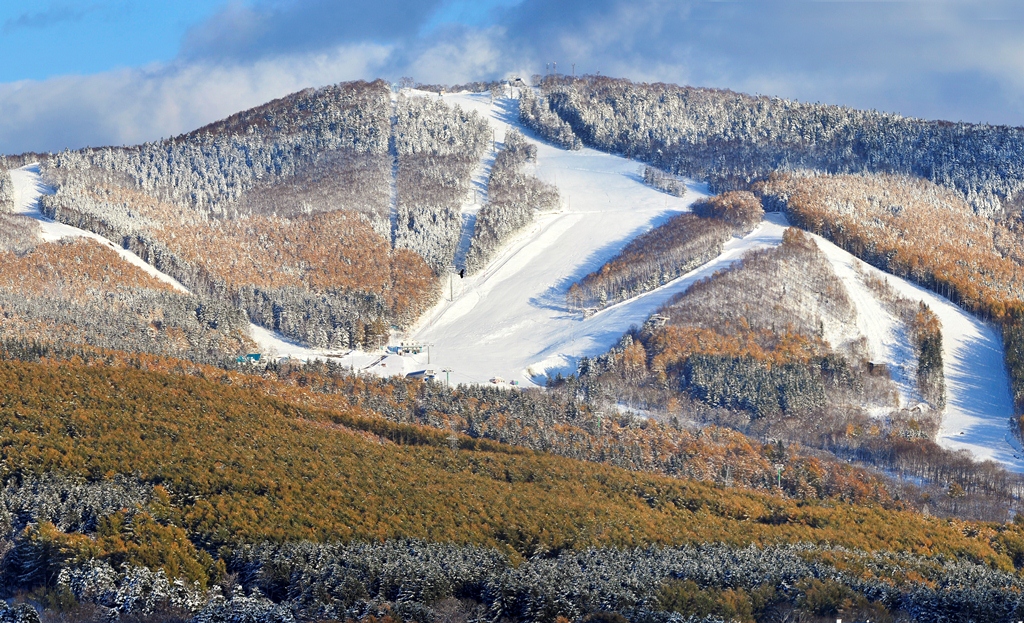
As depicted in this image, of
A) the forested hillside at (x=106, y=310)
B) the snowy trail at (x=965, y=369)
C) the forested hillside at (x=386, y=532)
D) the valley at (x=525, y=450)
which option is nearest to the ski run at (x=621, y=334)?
the snowy trail at (x=965, y=369)

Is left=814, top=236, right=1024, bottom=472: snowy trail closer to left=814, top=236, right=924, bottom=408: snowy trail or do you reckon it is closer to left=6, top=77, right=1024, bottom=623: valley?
left=814, top=236, right=924, bottom=408: snowy trail

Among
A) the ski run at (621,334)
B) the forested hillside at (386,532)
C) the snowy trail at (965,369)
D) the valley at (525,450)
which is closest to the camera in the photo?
the forested hillside at (386,532)

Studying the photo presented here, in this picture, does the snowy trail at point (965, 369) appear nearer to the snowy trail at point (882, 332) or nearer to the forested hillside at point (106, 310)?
the snowy trail at point (882, 332)

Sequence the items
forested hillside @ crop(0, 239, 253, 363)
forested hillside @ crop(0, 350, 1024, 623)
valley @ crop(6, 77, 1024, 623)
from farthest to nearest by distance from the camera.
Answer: forested hillside @ crop(0, 239, 253, 363) < valley @ crop(6, 77, 1024, 623) < forested hillside @ crop(0, 350, 1024, 623)

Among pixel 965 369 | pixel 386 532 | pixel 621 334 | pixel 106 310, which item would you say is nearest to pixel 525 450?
pixel 386 532

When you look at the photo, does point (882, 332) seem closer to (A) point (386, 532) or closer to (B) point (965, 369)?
(B) point (965, 369)

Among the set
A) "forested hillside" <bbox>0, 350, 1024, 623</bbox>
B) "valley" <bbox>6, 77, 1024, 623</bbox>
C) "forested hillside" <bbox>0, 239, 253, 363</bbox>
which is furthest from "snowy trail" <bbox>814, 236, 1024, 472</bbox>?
"forested hillside" <bbox>0, 239, 253, 363</bbox>
